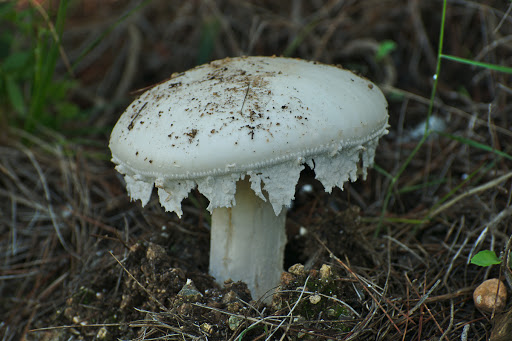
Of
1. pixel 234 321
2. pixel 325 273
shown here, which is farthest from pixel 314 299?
pixel 234 321

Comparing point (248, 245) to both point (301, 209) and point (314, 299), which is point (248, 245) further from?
point (301, 209)

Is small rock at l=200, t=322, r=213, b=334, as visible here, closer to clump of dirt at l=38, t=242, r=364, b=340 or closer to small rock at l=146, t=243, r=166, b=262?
clump of dirt at l=38, t=242, r=364, b=340

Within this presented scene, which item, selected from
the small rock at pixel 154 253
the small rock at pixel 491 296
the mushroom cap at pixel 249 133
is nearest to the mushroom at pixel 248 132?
the mushroom cap at pixel 249 133

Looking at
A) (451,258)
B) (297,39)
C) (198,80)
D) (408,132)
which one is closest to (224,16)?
(297,39)

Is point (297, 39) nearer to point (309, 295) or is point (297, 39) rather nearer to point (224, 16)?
point (224, 16)

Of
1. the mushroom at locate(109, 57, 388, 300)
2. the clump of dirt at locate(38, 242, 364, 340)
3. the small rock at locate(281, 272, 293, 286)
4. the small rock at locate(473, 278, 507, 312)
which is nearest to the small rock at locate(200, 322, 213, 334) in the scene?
the clump of dirt at locate(38, 242, 364, 340)
